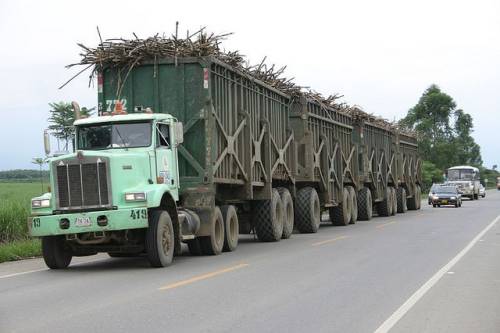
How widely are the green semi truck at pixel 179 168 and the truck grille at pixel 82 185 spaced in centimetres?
2

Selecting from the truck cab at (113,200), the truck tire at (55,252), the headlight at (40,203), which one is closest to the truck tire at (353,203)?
the truck cab at (113,200)

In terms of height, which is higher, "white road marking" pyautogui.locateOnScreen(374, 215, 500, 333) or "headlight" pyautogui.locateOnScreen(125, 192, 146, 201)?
"headlight" pyautogui.locateOnScreen(125, 192, 146, 201)

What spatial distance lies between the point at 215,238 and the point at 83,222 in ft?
12.5

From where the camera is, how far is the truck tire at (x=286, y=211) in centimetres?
1986

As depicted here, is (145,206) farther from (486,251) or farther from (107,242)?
(486,251)

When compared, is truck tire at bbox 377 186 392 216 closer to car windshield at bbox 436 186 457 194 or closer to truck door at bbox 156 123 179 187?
car windshield at bbox 436 186 457 194

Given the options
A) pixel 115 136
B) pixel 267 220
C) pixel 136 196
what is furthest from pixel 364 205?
pixel 136 196

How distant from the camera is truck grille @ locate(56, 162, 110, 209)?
12.0 metres

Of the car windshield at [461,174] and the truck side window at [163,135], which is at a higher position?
the truck side window at [163,135]

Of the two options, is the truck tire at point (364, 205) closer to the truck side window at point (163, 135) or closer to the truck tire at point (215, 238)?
the truck tire at point (215, 238)

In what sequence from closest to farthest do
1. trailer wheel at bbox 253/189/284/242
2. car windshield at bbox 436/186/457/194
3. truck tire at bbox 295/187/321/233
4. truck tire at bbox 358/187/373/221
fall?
trailer wheel at bbox 253/189/284/242
truck tire at bbox 295/187/321/233
truck tire at bbox 358/187/373/221
car windshield at bbox 436/186/457/194

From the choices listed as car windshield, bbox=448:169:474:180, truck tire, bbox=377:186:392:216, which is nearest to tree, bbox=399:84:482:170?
car windshield, bbox=448:169:474:180

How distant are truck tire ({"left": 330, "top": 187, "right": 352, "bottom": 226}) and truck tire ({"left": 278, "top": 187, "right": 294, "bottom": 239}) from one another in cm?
630

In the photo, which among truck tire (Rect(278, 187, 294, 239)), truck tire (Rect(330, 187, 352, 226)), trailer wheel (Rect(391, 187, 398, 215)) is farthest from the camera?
trailer wheel (Rect(391, 187, 398, 215))
